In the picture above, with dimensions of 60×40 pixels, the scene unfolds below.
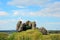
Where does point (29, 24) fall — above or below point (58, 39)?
above

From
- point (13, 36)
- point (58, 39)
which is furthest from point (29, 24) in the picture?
point (13, 36)

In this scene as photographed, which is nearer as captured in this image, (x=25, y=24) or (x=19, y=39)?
(x=19, y=39)

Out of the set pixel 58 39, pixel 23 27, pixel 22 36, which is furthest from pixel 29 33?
pixel 23 27

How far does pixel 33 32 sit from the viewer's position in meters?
25.4

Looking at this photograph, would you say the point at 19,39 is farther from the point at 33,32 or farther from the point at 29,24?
the point at 29,24

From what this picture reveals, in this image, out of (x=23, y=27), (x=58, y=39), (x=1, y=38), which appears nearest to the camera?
(x=1, y=38)

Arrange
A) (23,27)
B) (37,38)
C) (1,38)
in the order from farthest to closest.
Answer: (23,27) → (1,38) → (37,38)

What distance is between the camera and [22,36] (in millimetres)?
26078

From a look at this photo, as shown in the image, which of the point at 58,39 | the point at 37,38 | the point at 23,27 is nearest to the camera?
the point at 37,38

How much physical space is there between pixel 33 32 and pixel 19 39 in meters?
1.77

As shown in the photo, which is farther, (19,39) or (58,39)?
(58,39)

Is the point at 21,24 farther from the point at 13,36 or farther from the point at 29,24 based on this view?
the point at 13,36

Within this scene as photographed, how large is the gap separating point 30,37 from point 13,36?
2134 millimetres

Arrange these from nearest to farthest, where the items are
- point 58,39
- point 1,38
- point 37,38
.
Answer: point 37,38 < point 1,38 < point 58,39
